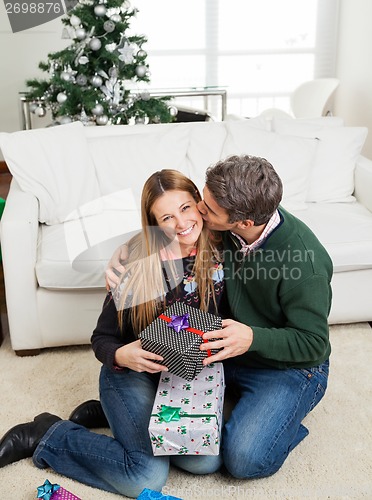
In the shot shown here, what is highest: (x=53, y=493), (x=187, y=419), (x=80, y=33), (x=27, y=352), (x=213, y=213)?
(x=80, y=33)

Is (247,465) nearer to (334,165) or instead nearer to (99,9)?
(334,165)

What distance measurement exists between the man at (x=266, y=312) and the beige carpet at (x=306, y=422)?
0.07 meters

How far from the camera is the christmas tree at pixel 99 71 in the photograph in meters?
3.47

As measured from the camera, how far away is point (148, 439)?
65.5 inches

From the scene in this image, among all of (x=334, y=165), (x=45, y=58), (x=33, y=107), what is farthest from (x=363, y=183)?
(x=45, y=58)

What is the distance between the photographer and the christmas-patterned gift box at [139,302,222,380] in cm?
156

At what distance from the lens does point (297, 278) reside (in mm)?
1671

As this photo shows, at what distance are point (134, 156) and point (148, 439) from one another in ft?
4.74

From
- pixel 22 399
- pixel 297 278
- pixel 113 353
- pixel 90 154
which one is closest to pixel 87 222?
pixel 90 154

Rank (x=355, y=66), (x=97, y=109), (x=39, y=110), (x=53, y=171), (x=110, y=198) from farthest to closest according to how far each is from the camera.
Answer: (x=355, y=66)
(x=39, y=110)
(x=97, y=109)
(x=110, y=198)
(x=53, y=171)

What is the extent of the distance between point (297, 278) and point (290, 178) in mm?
1219

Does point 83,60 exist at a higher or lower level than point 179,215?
higher

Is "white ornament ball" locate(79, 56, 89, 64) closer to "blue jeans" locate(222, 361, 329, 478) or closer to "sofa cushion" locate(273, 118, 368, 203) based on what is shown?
"sofa cushion" locate(273, 118, 368, 203)

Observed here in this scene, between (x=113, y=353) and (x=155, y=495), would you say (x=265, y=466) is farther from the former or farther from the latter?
(x=113, y=353)
